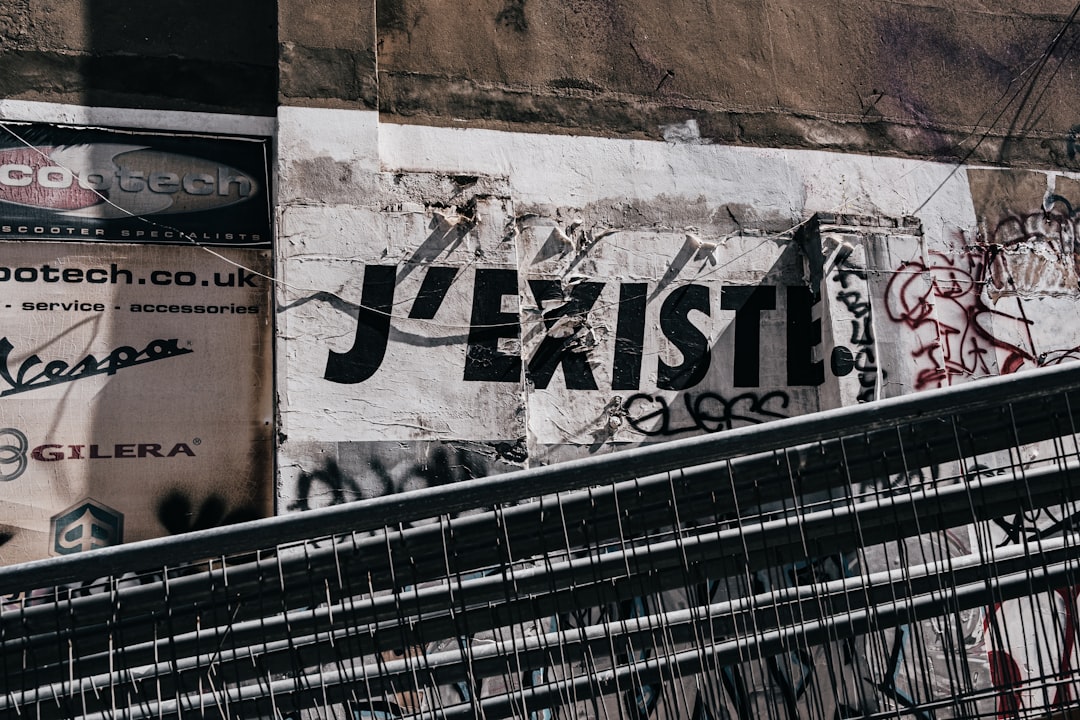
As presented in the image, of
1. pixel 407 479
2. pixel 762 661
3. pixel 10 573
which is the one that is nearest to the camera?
pixel 10 573

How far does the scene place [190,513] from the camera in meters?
6.01

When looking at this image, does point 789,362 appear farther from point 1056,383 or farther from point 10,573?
point 10,573

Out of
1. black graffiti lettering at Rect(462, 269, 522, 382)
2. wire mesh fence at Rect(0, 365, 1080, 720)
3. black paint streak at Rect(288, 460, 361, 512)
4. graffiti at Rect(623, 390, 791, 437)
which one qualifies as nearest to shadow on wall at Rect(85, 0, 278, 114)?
black graffiti lettering at Rect(462, 269, 522, 382)

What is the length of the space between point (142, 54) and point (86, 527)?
3289mm

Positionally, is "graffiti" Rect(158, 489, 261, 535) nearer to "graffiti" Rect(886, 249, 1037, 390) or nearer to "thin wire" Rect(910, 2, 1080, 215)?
"graffiti" Rect(886, 249, 1037, 390)

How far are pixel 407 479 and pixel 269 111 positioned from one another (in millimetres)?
2911

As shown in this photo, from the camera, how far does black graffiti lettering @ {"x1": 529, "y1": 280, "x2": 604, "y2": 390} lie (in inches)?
261

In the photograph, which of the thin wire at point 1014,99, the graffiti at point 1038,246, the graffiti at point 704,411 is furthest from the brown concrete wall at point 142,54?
the graffiti at point 1038,246

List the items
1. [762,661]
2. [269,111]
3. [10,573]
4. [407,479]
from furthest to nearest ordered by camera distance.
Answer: [269,111]
[407,479]
[762,661]
[10,573]

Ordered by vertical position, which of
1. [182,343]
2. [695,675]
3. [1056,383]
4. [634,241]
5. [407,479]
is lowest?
[695,675]

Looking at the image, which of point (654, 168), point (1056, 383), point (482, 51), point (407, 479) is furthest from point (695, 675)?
point (482, 51)

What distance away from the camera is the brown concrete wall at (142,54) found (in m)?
6.36

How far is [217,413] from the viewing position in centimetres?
620

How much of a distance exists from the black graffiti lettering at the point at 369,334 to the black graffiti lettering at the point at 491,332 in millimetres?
570
